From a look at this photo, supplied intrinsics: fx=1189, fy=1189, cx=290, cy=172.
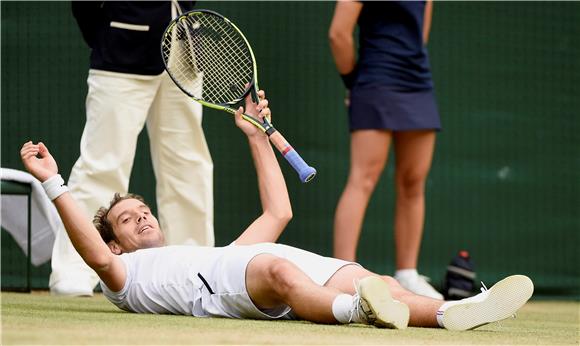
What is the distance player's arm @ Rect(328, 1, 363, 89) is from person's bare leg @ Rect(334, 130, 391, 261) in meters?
0.34

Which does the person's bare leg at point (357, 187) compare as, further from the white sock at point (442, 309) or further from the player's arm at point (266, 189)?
the white sock at point (442, 309)

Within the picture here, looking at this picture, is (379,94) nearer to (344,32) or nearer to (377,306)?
(344,32)

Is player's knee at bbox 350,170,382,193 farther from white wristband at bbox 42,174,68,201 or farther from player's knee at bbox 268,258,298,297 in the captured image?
white wristband at bbox 42,174,68,201

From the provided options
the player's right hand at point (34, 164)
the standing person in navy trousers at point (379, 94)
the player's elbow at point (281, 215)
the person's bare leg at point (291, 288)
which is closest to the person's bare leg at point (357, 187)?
the standing person in navy trousers at point (379, 94)

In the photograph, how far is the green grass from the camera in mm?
2969

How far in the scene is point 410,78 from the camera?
576cm

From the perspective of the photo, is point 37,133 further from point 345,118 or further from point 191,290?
point 191,290

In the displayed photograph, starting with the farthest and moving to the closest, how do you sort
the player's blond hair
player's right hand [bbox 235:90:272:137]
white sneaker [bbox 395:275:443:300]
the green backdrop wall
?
1. the green backdrop wall
2. white sneaker [bbox 395:275:443:300]
3. the player's blond hair
4. player's right hand [bbox 235:90:272:137]

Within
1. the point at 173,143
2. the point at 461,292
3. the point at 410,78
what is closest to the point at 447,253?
the point at 461,292

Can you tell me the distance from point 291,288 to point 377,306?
307 millimetres

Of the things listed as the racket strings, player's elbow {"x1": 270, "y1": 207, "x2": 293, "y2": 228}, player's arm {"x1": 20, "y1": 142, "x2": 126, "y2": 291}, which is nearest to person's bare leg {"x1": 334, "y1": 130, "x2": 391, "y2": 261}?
the racket strings

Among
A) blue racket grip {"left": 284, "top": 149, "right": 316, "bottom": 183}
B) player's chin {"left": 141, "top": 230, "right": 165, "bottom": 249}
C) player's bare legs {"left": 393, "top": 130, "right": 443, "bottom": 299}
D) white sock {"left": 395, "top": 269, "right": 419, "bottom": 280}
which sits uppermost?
blue racket grip {"left": 284, "top": 149, "right": 316, "bottom": 183}

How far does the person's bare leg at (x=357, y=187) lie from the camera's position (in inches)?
220

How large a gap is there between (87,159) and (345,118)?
82.7 inches
